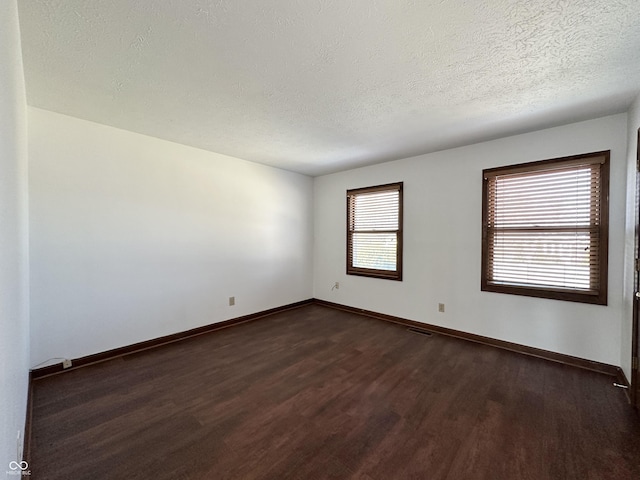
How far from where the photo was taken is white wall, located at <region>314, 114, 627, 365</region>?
2537 mm

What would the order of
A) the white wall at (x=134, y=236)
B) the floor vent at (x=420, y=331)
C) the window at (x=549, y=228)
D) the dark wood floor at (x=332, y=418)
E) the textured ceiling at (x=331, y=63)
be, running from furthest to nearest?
1. the floor vent at (x=420, y=331)
2. the window at (x=549, y=228)
3. the white wall at (x=134, y=236)
4. the dark wood floor at (x=332, y=418)
5. the textured ceiling at (x=331, y=63)

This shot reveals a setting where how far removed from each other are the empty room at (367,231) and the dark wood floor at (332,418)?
0.02m

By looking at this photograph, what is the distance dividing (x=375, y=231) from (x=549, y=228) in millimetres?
2165

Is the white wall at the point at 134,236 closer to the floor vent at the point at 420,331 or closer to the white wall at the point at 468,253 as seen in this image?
the white wall at the point at 468,253

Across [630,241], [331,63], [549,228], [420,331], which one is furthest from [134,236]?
[630,241]

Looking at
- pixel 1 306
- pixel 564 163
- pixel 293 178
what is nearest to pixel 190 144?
pixel 293 178

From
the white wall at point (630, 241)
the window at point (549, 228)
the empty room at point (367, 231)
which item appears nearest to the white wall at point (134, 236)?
the empty room at point (367, 231)

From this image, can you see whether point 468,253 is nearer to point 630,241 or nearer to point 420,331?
point 420,331

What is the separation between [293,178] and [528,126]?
3359 millimetres

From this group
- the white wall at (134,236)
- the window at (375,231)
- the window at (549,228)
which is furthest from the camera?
the window at (375,231)

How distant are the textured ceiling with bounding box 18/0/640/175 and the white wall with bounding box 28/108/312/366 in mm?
420

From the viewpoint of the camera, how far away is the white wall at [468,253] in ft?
8.32

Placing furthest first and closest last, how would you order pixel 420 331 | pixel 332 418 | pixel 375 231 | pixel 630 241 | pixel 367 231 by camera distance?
pixel 367 231, pixel 375 231, pixel 420 331, pixel 630 241, pixel 332 418

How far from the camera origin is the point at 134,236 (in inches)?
117
